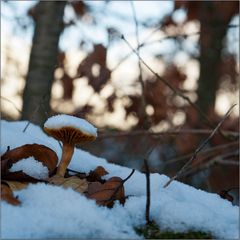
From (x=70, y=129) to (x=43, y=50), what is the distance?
2.19 m

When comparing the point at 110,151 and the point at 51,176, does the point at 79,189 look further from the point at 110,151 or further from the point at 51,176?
the point at 110,151

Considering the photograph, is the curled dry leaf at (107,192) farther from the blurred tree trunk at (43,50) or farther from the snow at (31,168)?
the blurred tree trunk at (43,50)

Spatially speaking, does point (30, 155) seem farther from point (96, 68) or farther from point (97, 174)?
point (96, 68)

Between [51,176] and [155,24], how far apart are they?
11.8 feet

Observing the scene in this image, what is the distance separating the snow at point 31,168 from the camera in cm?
112

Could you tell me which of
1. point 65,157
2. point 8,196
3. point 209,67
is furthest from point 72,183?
point 209,67

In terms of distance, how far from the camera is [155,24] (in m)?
4.58

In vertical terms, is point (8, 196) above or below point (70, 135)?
below

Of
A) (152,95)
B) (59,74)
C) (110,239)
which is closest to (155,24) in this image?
(152,95)

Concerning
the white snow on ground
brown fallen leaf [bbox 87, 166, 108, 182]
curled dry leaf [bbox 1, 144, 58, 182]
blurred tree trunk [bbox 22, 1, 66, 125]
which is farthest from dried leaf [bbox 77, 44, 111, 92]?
the white snow on ground

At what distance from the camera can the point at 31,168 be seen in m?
1.13

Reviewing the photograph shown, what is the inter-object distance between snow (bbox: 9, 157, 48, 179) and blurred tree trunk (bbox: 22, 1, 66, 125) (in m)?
1.94

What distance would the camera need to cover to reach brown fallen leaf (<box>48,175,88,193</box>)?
1.08m

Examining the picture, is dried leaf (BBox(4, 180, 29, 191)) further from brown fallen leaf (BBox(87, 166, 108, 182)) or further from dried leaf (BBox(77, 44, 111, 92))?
dried leaf (BBox(77, 44, 111, 92))
